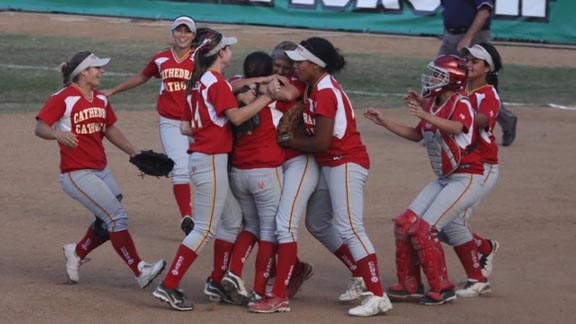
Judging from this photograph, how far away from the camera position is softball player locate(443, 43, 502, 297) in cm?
809

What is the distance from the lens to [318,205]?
26.0 ft

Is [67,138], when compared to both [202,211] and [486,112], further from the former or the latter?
[486,112]

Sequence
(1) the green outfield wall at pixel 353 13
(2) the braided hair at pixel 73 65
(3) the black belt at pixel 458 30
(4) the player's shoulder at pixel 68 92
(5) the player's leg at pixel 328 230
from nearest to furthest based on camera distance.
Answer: (5) the player's leg at pixel 328 230
(4) the player's shoulder at pixel 68 92
(2) the braided hair at pixel 73 65
(3) the black belt at pixel 458 30
(1) the green outfield wall at pixel 353 13

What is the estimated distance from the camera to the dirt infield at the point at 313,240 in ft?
25.2

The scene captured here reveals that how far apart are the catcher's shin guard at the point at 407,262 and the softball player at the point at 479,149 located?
31 centimetres

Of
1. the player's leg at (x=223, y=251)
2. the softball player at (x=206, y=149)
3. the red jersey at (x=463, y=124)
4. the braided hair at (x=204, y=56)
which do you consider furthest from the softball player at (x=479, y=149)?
the braided hair at (x=204, y=56)

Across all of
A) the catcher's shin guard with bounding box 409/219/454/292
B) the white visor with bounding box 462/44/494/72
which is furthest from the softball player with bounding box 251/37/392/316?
the white visor with bounding box 462/44/494/72

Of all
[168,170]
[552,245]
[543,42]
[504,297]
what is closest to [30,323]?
[168,170]

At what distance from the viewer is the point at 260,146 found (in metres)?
7.59

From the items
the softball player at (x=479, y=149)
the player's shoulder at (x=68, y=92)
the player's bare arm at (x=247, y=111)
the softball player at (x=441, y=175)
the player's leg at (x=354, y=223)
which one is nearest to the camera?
the player's bare arm at (x=247, y=111)

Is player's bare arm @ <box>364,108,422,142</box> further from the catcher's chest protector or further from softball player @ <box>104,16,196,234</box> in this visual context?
softball player @ <box>104,16,196,234</box>

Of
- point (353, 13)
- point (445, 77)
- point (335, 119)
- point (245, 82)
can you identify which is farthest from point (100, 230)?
point (353, 13)

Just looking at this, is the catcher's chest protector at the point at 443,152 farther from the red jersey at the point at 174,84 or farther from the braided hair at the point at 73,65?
the red jersey at the point at 174,84

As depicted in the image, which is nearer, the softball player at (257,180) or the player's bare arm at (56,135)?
the softball player at (257,180)
